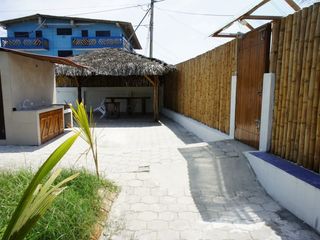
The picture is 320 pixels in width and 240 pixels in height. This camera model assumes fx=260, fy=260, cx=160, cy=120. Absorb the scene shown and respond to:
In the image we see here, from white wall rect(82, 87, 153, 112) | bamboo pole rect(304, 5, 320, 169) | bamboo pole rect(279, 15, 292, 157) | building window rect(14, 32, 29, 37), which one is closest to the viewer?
bamboo pole rect(304, 5, 320, 169)

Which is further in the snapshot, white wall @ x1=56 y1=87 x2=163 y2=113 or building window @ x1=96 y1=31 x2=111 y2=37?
building window @ x1=96 y1=31 x2=111 y2=37

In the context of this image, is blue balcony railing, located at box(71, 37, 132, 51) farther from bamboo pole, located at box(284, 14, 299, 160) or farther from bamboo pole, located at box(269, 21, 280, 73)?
bamboo pole, located at box(284, 14, 299, 160)

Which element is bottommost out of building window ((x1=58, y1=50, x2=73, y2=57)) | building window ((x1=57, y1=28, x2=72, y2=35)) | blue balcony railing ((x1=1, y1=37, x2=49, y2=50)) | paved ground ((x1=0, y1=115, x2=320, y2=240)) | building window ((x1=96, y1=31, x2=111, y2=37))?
paved ground ((x1=0, y1=115, x2=320, y2=240))

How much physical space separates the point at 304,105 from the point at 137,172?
296cm

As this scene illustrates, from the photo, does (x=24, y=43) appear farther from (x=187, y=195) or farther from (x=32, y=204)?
(x=32, y=204)

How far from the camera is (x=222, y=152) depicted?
5191 millimetres

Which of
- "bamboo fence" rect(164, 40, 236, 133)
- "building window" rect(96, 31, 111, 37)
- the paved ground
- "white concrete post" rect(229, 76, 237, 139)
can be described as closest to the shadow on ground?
the paved ground


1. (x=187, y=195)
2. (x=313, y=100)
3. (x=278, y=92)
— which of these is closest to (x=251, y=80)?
(x=278, y=92)

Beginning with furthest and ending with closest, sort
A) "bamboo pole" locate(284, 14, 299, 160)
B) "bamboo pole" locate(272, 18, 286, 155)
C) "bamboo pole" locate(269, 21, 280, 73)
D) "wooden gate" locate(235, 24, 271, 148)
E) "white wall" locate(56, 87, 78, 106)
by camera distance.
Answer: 1. "white wall" locate(56, 87, 78, 106)
2. "wooden gate" locate(235, 24, 271, 148)
3. "bamboo pole" locate(269, 21, 280, 73)
4. "bamboo pole" locate(272, 18, 286, 155)
5. "bamboo pole" locate(284, 14, 299, 160)

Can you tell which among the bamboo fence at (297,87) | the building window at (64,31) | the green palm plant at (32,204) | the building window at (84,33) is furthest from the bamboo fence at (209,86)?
the building window at (64,31)

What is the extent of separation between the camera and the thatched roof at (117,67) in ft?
38.2

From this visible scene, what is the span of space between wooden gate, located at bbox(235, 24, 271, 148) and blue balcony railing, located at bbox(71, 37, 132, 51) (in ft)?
67.3

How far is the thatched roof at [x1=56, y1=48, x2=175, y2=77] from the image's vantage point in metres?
11.6

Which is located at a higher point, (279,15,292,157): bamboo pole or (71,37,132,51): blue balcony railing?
(71,37,132,51): blue balcony railing
